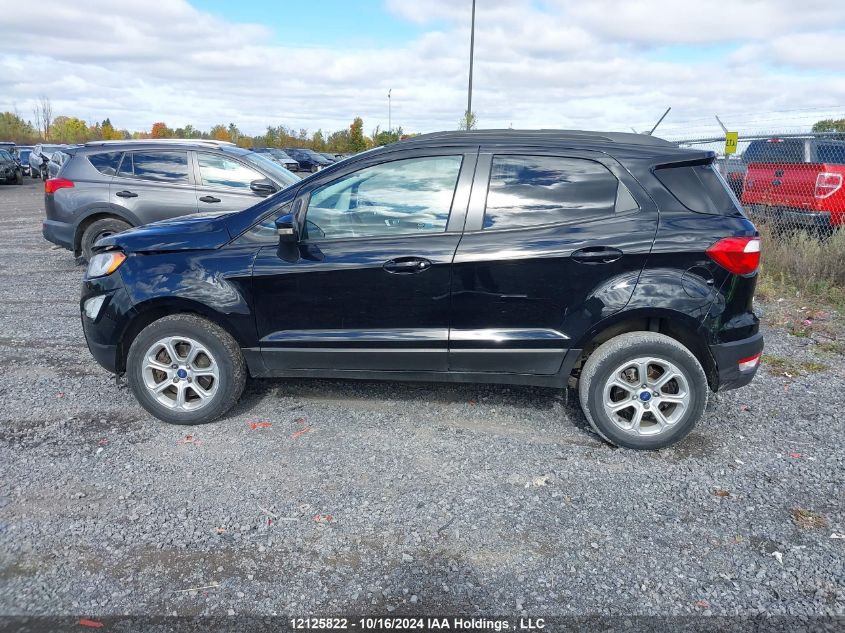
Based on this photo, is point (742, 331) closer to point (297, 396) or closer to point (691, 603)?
point (691, 603)

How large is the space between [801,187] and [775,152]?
184 cm

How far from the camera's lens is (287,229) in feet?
13.0

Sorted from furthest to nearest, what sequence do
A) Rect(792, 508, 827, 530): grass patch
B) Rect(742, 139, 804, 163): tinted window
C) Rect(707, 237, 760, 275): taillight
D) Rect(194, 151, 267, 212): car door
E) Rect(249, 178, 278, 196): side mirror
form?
Rect(742, 139, 804, 163): tinted window, Rect(194, 151, 267, 212): car door, Rect(249, 178, 278, 196): side mirror, Rect(707, 237, 760, 275): taillight, Rect(792, 508, 827, 530): grass patch

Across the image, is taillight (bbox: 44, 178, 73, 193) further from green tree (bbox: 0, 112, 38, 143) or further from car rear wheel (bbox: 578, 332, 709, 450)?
green tree (bbox: 0, 112, 38, 143)

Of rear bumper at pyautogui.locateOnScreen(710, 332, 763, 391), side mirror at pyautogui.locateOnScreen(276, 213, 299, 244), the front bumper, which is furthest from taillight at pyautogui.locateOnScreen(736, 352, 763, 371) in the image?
the front bumper

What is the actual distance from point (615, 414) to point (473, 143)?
186cm

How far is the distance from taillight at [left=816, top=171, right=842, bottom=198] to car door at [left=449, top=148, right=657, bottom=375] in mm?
6216

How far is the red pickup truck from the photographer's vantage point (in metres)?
8.65

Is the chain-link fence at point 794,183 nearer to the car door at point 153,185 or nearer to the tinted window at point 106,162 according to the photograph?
the car door at point 153,185

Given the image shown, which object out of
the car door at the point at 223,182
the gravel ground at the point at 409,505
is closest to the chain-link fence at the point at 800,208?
the gravel ground at the point at 409,505

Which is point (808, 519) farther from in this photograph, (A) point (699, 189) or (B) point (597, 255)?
(A) point (699, 189)

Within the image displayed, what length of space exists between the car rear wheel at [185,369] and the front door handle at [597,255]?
2191 millimetres

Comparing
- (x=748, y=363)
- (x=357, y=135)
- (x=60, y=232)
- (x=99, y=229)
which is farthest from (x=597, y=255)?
(x=357, y=135)

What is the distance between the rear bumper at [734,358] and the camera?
3.92 m
